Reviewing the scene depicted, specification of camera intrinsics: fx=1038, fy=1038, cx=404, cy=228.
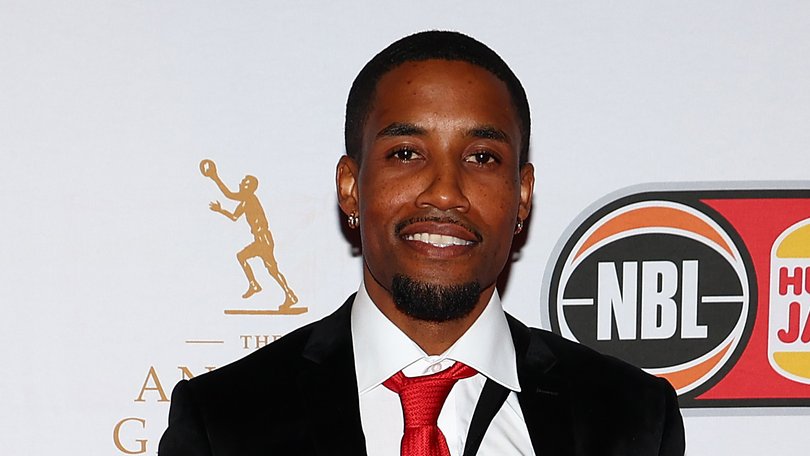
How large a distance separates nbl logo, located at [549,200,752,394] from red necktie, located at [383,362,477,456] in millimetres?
645

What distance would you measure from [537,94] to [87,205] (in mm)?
860

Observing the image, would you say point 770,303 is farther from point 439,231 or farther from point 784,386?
point 439,231

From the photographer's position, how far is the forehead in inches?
53.0

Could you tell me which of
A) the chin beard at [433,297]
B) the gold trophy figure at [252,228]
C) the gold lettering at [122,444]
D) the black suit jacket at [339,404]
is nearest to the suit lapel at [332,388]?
the black suit jacket at [339,404]

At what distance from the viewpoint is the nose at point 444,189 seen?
4.27 ft

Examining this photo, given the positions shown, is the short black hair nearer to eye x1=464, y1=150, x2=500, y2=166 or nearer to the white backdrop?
eye x1=464, y1=150, x2=500, y2=166

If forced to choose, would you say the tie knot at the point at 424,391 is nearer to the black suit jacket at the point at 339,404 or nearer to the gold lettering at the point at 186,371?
the black suit jacket at the point at 339,404

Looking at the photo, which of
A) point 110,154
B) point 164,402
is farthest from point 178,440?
point 110,154

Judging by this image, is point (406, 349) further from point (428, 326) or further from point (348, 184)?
point (348, 184)

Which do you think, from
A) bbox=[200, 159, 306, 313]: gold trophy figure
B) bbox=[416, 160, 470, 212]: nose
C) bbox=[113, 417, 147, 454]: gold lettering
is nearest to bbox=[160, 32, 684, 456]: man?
bbox=[416, 160, 470, 212]: nose

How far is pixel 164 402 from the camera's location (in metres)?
1.93

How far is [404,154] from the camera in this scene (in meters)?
1.36

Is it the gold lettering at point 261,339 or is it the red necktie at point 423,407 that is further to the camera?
the gold lettering at point 261,339

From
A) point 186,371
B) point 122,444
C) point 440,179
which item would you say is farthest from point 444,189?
point 122,444
